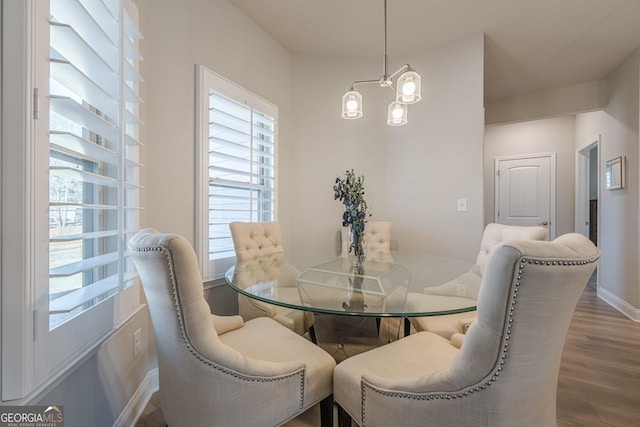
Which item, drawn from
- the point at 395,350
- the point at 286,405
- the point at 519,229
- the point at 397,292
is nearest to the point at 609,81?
the point at 519,229

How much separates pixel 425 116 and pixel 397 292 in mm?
2373

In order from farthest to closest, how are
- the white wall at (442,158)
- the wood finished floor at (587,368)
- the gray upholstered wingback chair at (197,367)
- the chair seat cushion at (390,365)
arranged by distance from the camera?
the white wall at (442,158) < the wood finished floor at (587,368) < the chair seat cushion at (390,365) < the gray upholstered wingback chair at (197,367)

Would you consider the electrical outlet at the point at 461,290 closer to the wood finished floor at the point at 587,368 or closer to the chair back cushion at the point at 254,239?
the wood finished floor at the point at 587,368

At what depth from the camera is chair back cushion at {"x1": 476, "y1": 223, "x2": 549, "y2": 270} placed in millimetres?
1739

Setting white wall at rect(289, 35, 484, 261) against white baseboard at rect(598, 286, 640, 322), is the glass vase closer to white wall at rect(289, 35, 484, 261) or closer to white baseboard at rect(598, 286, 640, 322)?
white wall at rect(289, 35, 484, 261)

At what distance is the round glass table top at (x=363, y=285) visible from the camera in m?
1.26

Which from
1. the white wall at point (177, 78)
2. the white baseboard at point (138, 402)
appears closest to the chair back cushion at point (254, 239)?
the white wall at point (177, 78)

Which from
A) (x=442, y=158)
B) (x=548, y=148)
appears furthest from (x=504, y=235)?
(x=548, y=148)

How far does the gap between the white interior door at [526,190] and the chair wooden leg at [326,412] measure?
205 inches

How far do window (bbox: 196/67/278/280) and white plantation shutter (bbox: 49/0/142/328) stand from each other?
1.97 ft

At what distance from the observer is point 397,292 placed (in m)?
1.49

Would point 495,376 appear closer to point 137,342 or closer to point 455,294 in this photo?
point 455,294

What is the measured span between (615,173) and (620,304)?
1.53 m

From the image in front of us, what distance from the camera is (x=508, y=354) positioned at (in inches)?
29.4
